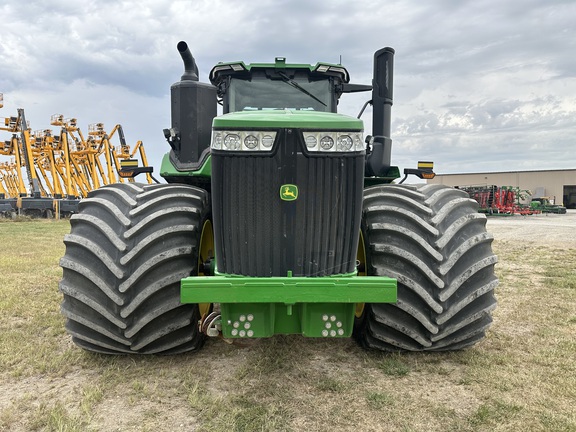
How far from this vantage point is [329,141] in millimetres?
2883

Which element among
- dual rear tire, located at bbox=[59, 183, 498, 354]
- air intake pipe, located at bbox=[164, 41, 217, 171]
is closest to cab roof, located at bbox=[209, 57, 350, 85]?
air intake pipe, located at bbox=[164, 41, 217, 171]

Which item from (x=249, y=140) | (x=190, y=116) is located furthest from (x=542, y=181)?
(x=249, y=140)

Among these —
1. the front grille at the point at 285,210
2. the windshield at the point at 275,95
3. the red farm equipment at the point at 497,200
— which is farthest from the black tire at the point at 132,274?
the red farm equipment at the point at 497,200

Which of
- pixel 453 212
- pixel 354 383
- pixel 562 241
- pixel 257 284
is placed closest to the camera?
pixel 257 284

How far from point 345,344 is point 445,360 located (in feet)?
2.77

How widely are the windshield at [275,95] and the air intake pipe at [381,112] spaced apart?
0.52 metres

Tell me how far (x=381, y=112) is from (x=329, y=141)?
1.68 meters

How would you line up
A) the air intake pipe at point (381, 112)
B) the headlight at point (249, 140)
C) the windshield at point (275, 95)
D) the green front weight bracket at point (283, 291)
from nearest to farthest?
the green front weight bracket at point (283, 291), the headlight at point (249, 140), the air intake pipe at point (381, 112), the windshield at point (275, 95)

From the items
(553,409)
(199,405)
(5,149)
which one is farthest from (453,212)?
(5,149)

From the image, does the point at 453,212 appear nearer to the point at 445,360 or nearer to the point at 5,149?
the point at 445,360

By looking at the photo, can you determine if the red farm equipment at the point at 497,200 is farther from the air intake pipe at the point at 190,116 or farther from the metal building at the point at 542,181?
the air intake pipe at the point at 190,116

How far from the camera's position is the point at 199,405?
293 cm

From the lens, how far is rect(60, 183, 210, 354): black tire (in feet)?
10.5

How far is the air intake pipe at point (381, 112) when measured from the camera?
4187mm
